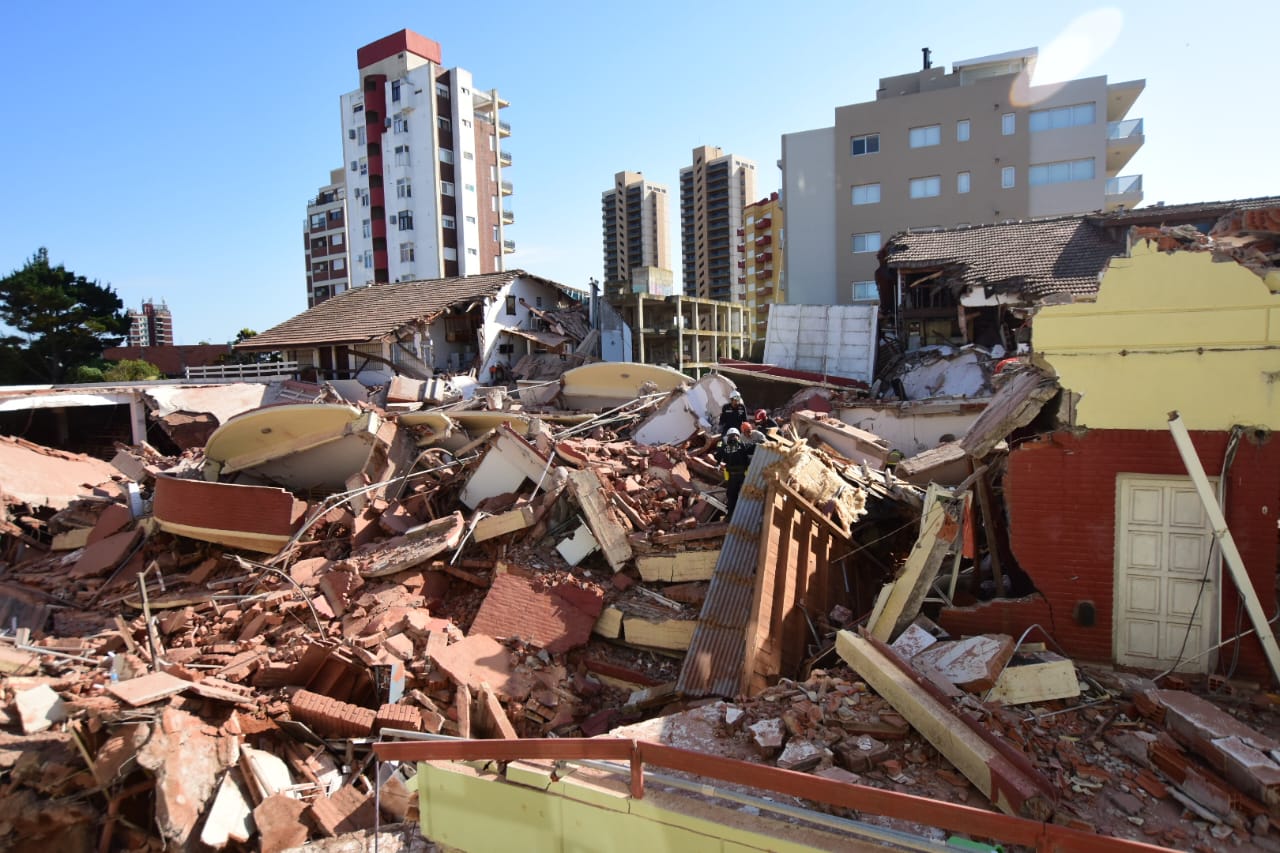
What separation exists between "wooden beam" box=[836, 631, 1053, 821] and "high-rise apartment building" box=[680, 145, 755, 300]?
71003mm

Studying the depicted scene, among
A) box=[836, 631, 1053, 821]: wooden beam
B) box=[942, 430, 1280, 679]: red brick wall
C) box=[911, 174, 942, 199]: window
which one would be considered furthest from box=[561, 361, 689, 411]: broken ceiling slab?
box=[911, 174, 942, 199]: window

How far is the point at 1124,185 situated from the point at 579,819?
38.1m

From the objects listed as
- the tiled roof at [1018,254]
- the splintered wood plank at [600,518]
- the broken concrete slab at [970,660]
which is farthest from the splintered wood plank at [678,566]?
the tiled roof at [1018,254]

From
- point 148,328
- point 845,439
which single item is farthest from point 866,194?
point 148,328

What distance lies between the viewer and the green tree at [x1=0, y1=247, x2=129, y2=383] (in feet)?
100.0

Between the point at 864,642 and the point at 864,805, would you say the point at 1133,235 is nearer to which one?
the point at 864,642

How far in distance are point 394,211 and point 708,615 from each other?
4770 centimetres

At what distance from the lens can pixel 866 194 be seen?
1304 inches

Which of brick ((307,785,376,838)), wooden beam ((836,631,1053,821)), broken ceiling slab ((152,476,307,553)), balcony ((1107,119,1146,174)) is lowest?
brick ((307,785,376,838))

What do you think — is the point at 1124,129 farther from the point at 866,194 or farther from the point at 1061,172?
the point at 866,194

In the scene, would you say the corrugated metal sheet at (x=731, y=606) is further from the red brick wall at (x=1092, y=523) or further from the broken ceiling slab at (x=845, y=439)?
the broken ceiling slab at (x=845, y=439)

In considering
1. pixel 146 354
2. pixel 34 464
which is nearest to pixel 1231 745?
pixel 34 464

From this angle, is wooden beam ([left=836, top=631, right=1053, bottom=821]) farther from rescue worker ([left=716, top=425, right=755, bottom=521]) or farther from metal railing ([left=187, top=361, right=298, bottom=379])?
metal railing ([left=187, top=361, right=298, bottom=379])

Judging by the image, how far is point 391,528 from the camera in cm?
962
